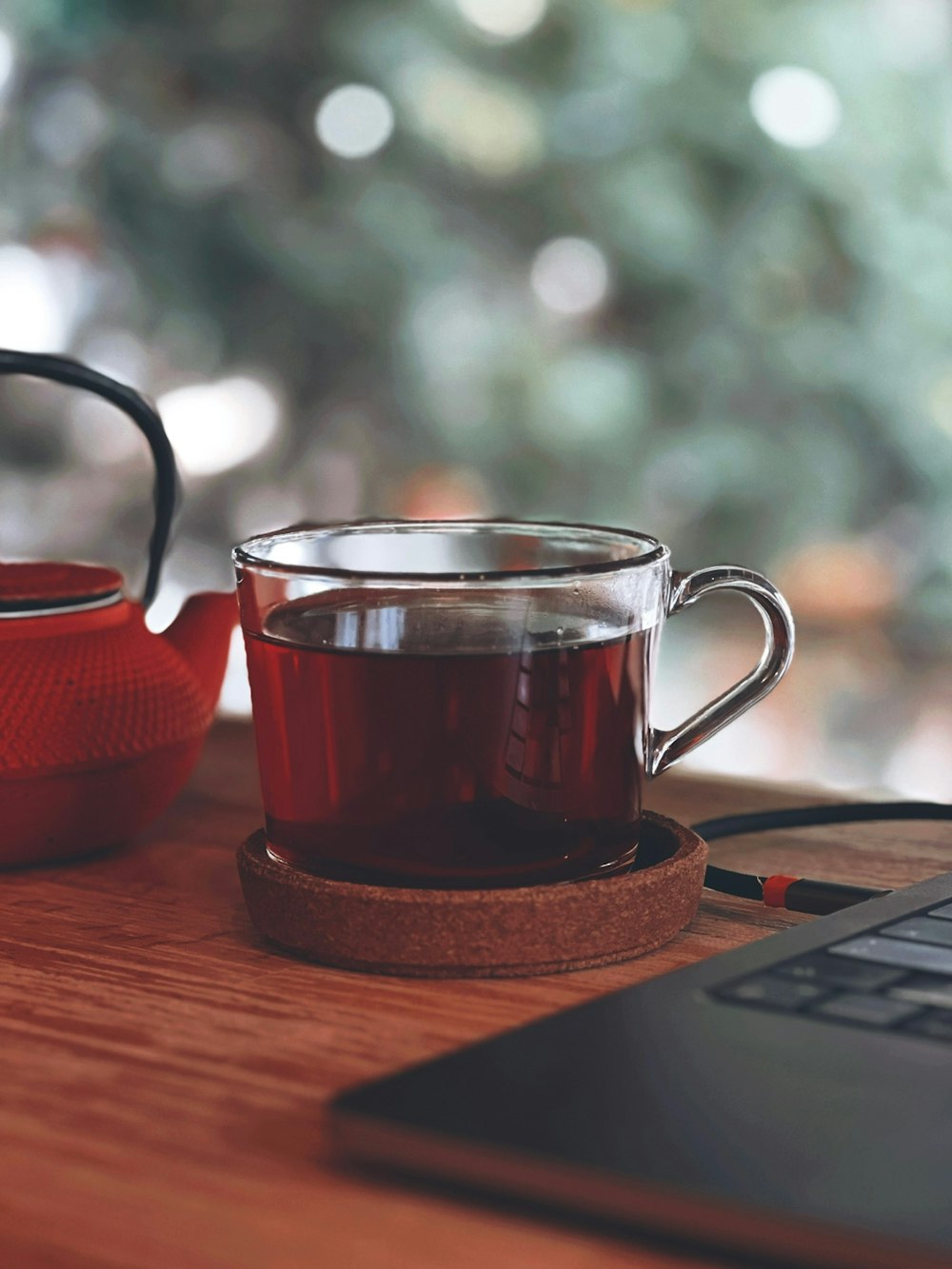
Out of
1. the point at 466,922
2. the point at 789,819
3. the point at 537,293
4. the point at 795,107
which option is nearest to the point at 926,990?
the point at 466,922

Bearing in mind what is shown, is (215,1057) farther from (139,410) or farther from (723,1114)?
(139,410)

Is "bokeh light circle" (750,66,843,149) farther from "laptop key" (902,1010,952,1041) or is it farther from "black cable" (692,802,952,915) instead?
"laptop key" (902,1010,952,1041)

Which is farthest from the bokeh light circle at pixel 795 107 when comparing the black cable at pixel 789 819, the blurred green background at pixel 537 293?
the black cable at pixel 789 819

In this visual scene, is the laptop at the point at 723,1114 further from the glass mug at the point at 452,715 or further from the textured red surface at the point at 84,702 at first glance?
the textured red surface at the point at 84,702

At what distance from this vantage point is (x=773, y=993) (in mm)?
431

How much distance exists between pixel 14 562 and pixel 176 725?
113 mm

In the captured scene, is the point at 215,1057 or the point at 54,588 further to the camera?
the point at 54,588

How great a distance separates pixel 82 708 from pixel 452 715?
0.21 m

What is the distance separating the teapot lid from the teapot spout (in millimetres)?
48

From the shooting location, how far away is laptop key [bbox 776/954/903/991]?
0.44 metres

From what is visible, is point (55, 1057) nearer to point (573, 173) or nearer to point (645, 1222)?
point (645, 1222)

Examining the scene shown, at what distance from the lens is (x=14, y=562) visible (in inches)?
27.9

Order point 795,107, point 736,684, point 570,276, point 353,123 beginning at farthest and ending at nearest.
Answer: point 353,123 → point 570,276 → point 795,107 → point 736,684

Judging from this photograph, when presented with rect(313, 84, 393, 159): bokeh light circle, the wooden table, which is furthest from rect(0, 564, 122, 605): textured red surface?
rect(313, 84, 393, 159): bokeh light circle
